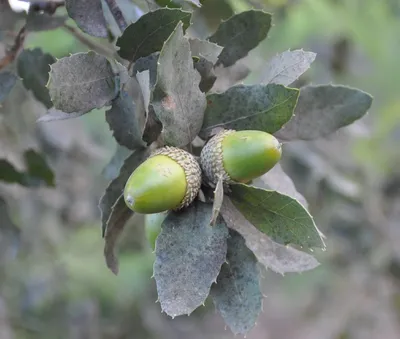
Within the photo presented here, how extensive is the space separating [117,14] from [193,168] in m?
0.32

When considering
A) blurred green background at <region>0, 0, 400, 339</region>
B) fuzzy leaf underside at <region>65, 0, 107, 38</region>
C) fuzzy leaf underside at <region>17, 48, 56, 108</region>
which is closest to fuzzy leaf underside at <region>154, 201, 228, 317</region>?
fuzzy leaf underside at <region>65, 0, 107, 38</region>

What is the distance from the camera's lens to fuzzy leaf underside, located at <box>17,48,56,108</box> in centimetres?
118

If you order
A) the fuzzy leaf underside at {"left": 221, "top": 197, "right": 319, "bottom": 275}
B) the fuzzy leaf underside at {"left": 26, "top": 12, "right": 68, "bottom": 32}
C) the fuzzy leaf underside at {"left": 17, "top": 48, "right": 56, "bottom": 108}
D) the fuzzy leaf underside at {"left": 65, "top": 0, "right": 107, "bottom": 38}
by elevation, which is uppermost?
the fuzzy leaf underside at {"left": 65, "top": 0, "right": 107, "bottom": 38}

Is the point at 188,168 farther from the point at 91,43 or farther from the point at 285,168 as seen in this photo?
the point at 285,168

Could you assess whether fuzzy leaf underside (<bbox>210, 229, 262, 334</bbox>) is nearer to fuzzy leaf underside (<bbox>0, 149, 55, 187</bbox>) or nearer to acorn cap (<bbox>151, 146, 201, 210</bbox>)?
acorn cap (<bbox>151, 146, 201, 210</bbox>)

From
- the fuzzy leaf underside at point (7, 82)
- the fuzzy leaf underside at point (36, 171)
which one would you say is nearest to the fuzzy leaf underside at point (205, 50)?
the fuzzy leaf underside at point (7, 82)

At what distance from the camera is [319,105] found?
3.63ft

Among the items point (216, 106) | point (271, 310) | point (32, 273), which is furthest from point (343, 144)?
point (271, 310)

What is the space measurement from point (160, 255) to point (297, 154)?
151 centimetres

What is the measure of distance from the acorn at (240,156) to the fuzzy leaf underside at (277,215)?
0.08ft

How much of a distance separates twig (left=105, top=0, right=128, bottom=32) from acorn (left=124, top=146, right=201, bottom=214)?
10.2 inches

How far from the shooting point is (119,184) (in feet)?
3.32

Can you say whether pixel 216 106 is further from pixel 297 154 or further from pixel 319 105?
pixel 297 154

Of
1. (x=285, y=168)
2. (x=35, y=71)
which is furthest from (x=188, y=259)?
(x=285, y=168)
